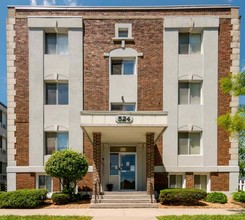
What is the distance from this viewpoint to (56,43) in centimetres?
1862

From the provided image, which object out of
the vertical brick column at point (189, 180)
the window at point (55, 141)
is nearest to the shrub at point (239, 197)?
the vertical brick column at point (189, 180)

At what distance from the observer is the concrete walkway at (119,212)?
37.1 feet

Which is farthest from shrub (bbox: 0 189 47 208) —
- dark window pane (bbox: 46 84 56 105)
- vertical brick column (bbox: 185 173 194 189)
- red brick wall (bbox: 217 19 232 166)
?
red brick wall (bbox: 217 19 232 166)

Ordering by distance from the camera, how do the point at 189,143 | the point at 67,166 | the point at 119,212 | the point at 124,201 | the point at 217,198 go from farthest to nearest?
the point at 189,143, the point at 217,198, the point at 67,166, the point at 124,201, the point at 119,212

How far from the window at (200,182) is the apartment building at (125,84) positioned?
63mm

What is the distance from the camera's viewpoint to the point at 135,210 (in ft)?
42.2

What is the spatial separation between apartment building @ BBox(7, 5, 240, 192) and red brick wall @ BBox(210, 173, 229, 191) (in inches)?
2.5

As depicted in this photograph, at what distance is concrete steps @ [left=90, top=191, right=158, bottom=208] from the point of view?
13.6 m

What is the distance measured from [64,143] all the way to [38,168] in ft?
7.39

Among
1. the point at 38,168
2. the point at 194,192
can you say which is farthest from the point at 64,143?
the point at 194,192

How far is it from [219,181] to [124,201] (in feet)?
23.2

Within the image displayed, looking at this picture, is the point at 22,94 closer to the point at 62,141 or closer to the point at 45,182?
the point at 62,141

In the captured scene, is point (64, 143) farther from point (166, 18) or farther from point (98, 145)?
point (166, 18)

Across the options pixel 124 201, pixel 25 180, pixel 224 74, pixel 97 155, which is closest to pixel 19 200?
pixel 25 180
